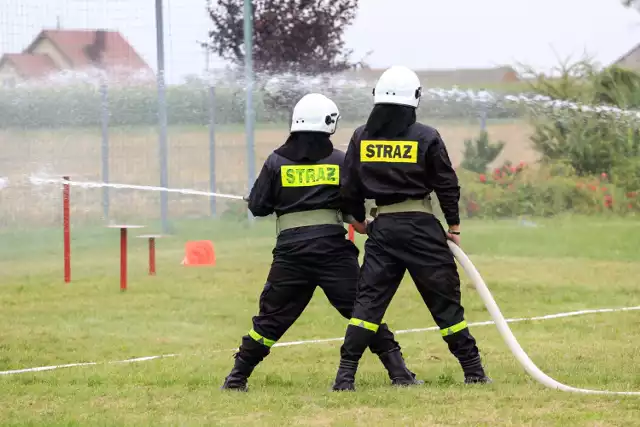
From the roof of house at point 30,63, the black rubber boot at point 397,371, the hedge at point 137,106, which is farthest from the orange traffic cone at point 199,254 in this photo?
the black rubber boot at point 397,371

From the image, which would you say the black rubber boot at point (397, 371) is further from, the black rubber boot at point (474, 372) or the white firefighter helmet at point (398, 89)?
the white firefighter helmet at point (398, 89)

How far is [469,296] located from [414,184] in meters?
5.10

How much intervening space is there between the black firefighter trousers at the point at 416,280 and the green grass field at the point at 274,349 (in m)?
0.25

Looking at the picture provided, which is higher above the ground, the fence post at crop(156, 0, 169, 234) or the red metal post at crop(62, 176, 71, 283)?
the fence post at crop(156, 0, 169, 234)

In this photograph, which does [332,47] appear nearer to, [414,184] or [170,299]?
[170,299]

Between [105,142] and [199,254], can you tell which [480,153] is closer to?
[105,142]

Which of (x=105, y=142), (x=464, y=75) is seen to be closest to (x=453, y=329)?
(x=105, y=142)

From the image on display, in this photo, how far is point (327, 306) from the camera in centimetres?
1123

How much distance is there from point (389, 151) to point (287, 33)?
1436 cm

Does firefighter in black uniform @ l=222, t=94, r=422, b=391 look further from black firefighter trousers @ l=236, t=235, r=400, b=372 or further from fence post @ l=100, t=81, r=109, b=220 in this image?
fence post @ l=100, t=81, r=109, b=220

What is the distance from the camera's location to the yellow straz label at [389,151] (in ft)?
22.2

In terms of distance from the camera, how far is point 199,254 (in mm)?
14648

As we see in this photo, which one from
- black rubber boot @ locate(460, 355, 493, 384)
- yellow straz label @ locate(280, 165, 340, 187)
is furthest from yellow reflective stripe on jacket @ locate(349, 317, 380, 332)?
yellow straz label @ locate(280, 165, 340, 187)

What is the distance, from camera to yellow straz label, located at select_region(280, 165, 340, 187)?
7.00m
